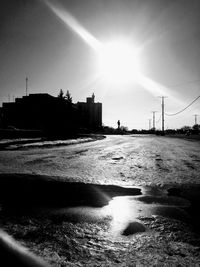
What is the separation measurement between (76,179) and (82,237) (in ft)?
7.30

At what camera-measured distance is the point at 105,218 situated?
2141 mm

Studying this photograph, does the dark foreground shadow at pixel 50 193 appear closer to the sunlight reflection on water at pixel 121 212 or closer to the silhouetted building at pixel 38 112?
the sunlight reflection on water at pixel 121 212

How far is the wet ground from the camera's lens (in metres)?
1.42

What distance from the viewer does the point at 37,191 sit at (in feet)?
10.3

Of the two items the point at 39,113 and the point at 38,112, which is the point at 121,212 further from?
the point at 38,112

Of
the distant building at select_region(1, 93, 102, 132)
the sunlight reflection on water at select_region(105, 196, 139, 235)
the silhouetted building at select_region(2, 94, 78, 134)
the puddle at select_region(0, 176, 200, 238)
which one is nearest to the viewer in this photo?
the sunlight reflection on water at select_region(105, 196, 139, 235)

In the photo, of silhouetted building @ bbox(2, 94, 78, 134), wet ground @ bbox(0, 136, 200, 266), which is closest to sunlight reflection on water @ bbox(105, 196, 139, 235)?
wet ground @ bbox(0, 136, 200, 266)

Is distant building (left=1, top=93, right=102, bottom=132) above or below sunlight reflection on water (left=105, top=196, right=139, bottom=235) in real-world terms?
above

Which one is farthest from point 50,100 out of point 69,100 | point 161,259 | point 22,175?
point 161,259

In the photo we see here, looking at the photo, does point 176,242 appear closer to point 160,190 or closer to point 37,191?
point 160,190

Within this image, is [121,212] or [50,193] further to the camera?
[50,193]

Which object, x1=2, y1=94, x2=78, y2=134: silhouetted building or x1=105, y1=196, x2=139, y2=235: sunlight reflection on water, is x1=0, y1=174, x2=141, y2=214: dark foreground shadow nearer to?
x1=105, y1=196, x2=139, y2=235: sunlight reflection on water

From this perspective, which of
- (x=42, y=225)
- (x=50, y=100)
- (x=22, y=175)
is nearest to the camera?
(x=42, y=225)

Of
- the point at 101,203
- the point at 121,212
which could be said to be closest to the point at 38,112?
the point at 101,203
